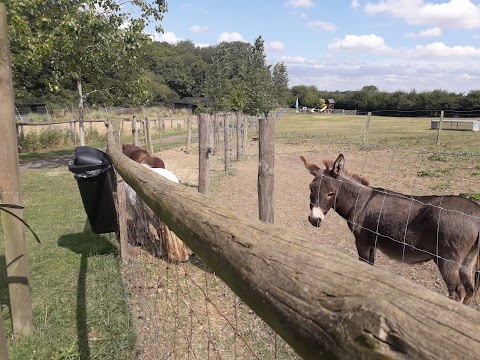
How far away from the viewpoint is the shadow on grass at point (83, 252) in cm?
326

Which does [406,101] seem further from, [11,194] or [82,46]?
[11,194]

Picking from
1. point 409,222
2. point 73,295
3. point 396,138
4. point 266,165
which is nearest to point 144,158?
point 73,295

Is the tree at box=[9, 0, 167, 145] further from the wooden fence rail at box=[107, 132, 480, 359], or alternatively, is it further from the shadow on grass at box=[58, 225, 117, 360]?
the wooden fence rail at box=[107, 132, 480, 359]

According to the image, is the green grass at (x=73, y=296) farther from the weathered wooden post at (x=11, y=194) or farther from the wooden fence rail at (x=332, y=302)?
the wooden fence rail at (x=332, y=302)

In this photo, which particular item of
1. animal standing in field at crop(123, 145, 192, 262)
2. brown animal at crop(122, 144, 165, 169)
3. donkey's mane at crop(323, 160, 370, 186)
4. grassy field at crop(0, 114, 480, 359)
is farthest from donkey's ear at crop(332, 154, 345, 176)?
brown animal at crop(122, 144, 165, 169)

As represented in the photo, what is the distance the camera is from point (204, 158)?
4.76 m

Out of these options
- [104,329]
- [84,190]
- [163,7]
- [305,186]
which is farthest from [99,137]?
[104,329]

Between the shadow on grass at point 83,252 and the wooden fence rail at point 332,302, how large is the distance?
274 centimetres

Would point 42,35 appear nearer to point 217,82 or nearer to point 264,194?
point 264,194

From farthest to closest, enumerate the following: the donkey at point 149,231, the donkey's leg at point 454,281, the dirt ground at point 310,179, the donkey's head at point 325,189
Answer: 1. the dirt ground at point 310,179
2. the donkey at point 149,231
3. the donkey's head at point 325,189
4. the donkey's leg at point 454,281

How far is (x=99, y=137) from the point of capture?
75.2 feet

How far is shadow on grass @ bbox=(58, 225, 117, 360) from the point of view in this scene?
3.26 m

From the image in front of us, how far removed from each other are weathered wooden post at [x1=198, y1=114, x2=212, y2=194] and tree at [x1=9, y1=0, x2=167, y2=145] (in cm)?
811

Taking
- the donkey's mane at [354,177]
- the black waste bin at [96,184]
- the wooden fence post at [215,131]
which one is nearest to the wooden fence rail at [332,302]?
Answer: the donkey's mane at [354,177]
